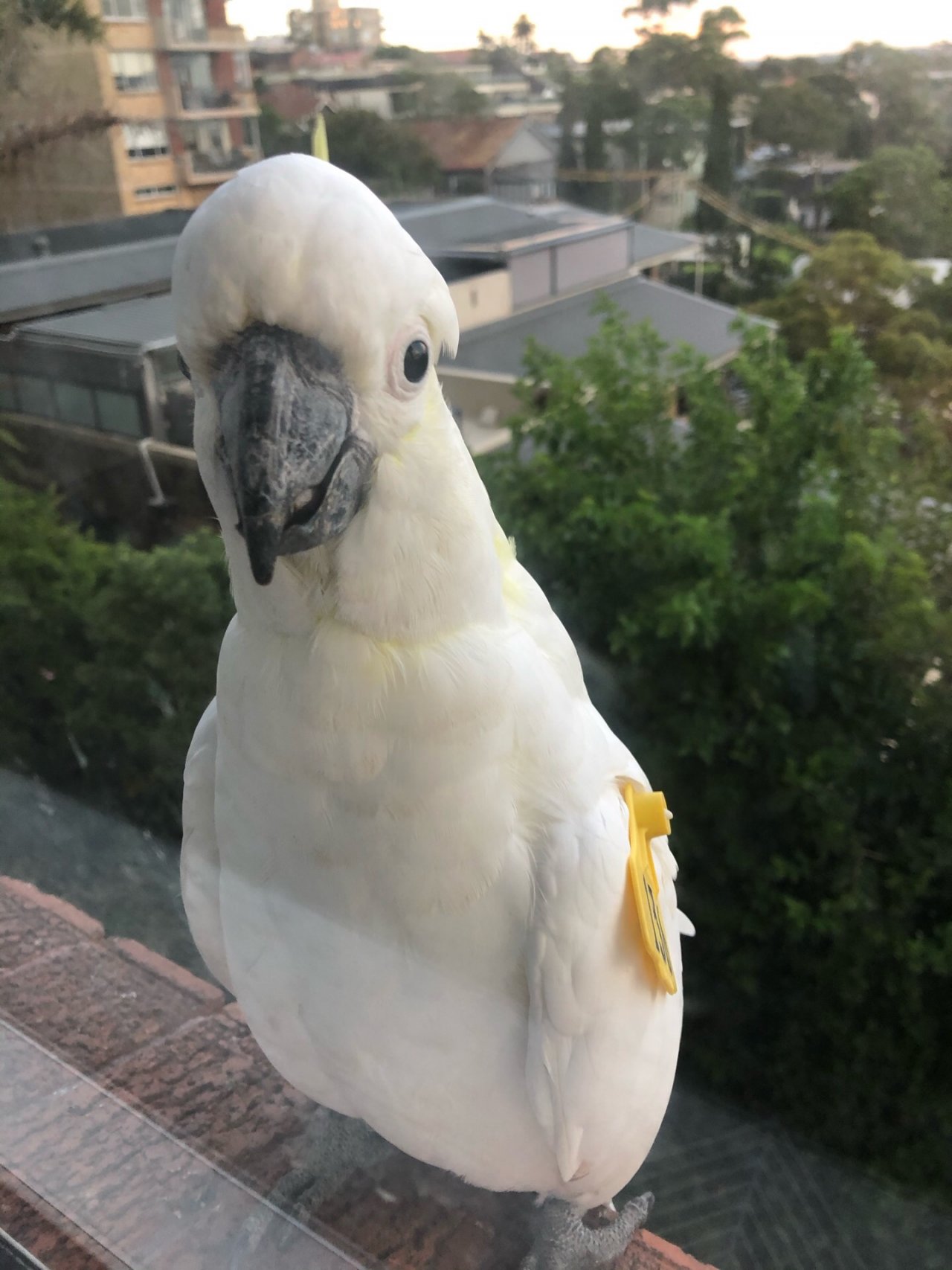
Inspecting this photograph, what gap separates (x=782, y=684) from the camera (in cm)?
199

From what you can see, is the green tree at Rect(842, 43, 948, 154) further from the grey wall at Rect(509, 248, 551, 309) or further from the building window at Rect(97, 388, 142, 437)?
the building window at Rect(97, 388, 142, 437)

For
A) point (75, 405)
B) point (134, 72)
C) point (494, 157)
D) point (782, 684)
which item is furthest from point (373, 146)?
point (782, 684)

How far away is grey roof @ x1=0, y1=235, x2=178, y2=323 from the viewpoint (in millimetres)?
1571

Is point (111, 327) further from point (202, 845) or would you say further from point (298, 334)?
point (298, 334)

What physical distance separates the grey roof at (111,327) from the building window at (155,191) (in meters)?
0.16

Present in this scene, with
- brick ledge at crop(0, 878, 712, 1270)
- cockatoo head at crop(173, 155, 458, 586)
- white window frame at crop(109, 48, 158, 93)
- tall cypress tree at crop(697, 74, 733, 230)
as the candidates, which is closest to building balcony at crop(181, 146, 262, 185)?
white window frame at crop(109, 48, 158, 93)

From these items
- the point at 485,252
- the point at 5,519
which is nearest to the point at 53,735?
the point at 5,519

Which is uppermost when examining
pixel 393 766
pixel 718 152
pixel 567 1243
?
pixel 718 152

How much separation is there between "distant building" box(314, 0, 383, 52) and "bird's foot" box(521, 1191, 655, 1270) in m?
Result: 1.65

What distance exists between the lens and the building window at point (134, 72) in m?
1.55

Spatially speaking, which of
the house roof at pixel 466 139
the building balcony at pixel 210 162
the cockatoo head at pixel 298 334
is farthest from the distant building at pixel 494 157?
the cockatoo head at pixel 298 334

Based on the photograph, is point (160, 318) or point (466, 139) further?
point (466, 139)

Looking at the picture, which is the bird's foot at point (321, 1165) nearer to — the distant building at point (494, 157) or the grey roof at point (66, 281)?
the grey roof at point (66, 281)

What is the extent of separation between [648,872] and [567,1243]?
0.56 m
